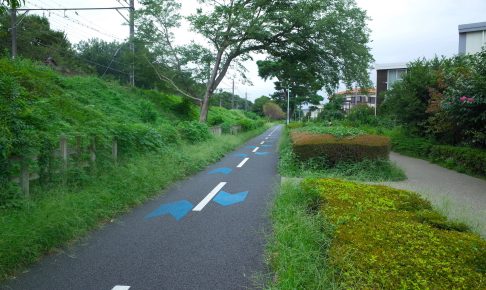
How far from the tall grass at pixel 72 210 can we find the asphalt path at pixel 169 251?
20 cm

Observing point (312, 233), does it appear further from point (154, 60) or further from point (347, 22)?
point (154, 60)

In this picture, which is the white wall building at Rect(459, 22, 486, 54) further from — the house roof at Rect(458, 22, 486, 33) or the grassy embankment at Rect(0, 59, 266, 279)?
the grassy embankment at Rect(0, 59, 266, 279)

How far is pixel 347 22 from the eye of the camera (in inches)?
774

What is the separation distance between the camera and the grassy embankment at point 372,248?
263 cm

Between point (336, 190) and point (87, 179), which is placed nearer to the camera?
point (336, 190)

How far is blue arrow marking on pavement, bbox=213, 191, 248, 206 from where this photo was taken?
710 centimetres

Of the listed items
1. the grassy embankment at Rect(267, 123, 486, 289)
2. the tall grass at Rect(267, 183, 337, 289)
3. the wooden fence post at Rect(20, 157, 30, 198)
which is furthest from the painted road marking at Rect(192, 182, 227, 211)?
the wooden fence post at Rect(20, 157, 30, 198)

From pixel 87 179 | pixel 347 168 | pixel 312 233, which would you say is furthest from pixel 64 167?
pixel 347 168

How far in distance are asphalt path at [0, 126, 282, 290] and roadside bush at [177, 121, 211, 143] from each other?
906 centimetres

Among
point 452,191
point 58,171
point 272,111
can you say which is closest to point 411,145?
point 452,191

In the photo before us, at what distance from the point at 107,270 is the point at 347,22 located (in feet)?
63.6

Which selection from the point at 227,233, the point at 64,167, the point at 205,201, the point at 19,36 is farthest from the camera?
the point at 19,36

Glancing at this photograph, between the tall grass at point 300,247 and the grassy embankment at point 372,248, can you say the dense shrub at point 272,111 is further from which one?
the grassy embankment at point 372,248

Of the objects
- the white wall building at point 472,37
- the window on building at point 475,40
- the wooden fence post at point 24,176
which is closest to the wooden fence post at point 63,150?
the wooden fence post at point 24,176
